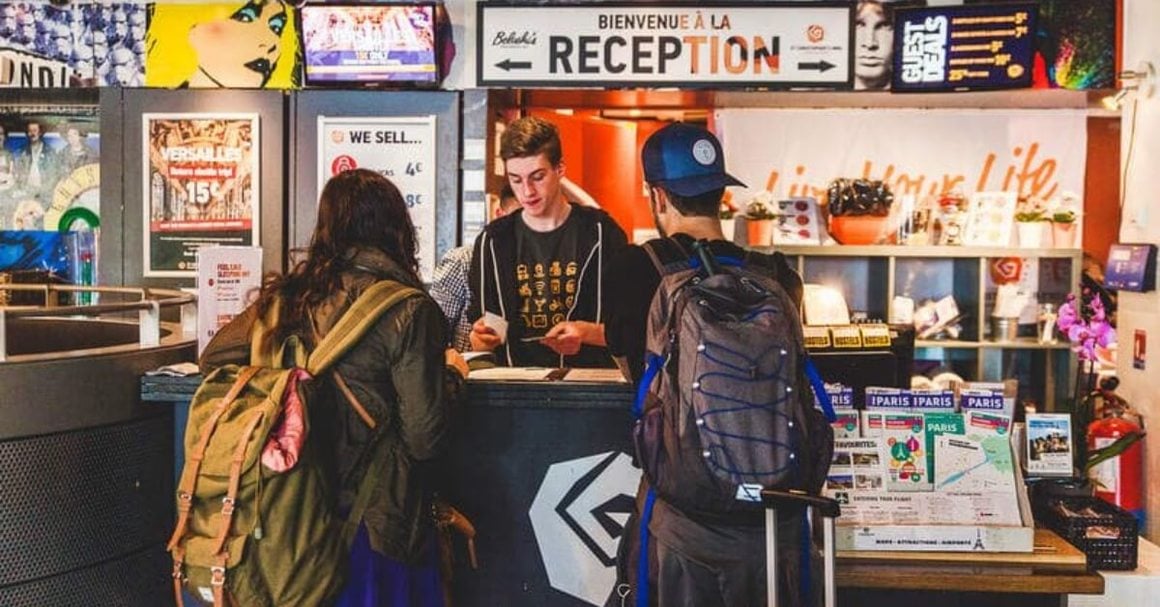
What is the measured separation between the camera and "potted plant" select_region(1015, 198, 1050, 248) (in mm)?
6598

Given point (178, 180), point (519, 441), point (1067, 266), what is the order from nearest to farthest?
1. point (519, 441)
2. point (178, 180)
3. point (1067, 266)

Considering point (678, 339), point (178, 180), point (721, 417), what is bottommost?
point (721, 417)

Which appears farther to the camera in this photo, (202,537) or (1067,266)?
(1067,266)

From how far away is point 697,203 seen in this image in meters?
2.77

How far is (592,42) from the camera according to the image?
5.72 metres

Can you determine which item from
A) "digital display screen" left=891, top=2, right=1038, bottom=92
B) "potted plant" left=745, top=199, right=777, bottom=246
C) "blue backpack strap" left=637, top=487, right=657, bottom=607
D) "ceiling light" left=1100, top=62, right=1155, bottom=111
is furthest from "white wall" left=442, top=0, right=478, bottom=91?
"blue backpack strap" left=637, top=487, right=657, bottom=607

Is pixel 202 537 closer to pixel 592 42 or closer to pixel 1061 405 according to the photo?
pixel 592 42

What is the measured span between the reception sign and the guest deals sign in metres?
1.36

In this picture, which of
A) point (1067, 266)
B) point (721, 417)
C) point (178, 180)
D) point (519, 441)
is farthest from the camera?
point (1067, 266)

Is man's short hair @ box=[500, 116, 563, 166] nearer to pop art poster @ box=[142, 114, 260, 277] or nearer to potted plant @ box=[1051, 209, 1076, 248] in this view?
pop art poster @ box=[142, 114, 260, 277]

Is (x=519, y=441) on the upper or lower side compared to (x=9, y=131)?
lower

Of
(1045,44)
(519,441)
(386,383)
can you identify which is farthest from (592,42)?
(386,383)

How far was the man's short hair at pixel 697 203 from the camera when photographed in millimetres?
2766

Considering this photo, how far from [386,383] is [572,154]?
4.52 m
